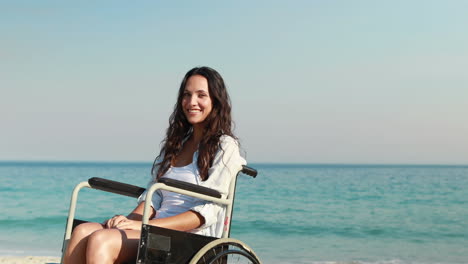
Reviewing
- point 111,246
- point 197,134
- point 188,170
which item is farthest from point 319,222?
point 111,246

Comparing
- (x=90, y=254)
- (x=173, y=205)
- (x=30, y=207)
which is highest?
(x=173, y=205)

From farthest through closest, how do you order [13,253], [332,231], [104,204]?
1. [104,204]
2. [332,231]
3. [13,253]

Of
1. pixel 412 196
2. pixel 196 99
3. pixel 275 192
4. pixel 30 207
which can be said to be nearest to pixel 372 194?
pixel 412 196

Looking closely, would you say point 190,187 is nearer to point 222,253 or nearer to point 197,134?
point 222,253

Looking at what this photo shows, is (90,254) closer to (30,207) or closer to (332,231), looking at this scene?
(332,231)

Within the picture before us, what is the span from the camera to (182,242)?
2.41m

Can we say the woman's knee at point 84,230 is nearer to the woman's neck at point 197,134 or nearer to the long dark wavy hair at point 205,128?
the long dark wavy hair at point 205,128

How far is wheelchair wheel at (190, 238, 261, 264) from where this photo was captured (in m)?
2.43

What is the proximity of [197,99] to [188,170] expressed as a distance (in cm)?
32

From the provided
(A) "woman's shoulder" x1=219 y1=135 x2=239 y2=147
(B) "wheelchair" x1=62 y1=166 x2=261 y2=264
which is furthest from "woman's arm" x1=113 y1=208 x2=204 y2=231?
(A) "woman's shoulder" x1=219 y1=135 x2=239 y2=147

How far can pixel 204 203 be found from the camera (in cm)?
260

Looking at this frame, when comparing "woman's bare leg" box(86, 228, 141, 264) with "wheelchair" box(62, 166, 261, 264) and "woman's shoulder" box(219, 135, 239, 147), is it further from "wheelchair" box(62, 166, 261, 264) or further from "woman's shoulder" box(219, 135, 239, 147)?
"woman's shoulder" box(219, 135, 239, 147)

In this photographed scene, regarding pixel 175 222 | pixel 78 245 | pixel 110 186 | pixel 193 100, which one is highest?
pixel 193 100

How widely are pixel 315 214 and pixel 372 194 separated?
17.8 feet
